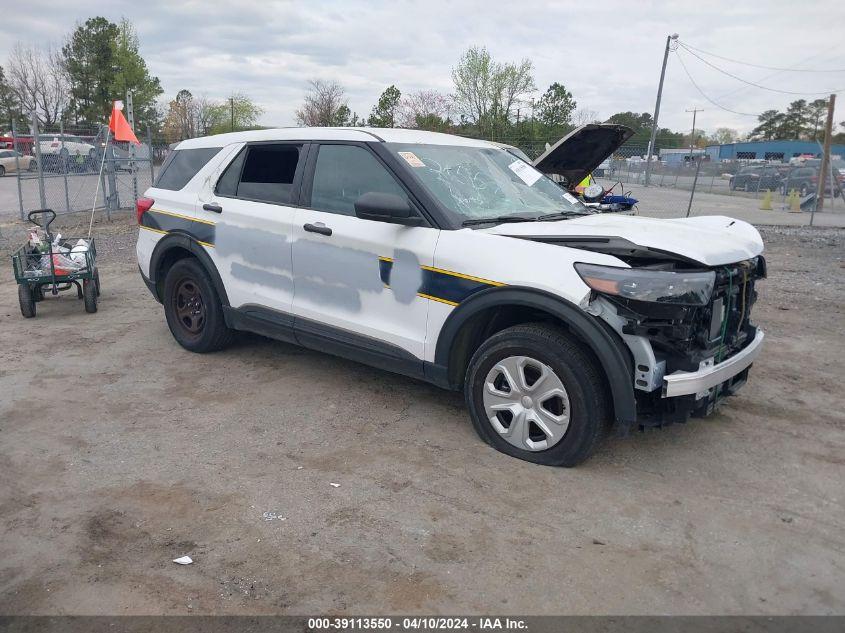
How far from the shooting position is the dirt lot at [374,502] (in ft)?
9.28

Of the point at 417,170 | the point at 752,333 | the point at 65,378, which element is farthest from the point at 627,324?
the point at 65,378

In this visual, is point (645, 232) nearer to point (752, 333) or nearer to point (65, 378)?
point (752, 333)

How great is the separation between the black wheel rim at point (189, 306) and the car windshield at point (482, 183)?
91.2 inches

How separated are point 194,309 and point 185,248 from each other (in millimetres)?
538

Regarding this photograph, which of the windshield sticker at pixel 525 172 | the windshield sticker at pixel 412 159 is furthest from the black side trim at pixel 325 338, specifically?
the windshield sticker at pixel 525 172

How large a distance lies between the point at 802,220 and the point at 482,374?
669 inches

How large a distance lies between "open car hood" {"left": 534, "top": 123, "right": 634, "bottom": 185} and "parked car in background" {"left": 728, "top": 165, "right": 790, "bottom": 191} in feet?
77.1

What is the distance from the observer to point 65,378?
5355mm

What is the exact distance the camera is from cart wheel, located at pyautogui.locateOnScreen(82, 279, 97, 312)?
7.27m

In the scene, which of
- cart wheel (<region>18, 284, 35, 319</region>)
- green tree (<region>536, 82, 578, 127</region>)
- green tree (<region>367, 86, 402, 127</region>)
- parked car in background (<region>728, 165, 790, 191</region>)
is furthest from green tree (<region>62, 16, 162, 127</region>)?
cart wheel (<region>18, 284, 35, 319</region>)

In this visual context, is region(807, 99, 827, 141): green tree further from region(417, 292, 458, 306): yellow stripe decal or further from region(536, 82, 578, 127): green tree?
region(417, 292, 458, 306): yellow stripe decal

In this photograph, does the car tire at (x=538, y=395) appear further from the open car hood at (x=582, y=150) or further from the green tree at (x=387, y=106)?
the green tree at (x=387, y=106)

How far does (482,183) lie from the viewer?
4.66m

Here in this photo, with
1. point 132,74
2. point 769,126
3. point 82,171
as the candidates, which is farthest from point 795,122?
point 82,171
